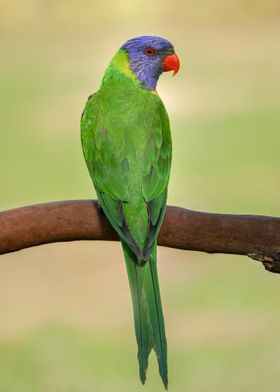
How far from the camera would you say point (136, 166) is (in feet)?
5.61

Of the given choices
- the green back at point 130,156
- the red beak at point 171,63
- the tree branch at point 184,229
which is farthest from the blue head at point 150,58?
the tree branch at point 184,229

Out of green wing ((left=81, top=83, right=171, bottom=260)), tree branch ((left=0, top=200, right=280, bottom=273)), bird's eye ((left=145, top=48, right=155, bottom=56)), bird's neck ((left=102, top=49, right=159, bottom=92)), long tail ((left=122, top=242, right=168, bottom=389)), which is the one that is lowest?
long tail ((left=122, top=242, right=168, bottom=389))

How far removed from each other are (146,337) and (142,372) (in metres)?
0.09

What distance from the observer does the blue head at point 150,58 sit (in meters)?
2.12

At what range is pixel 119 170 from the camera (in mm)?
1700

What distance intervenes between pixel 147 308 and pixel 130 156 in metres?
0.42

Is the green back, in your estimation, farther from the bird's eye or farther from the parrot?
the bird's eye

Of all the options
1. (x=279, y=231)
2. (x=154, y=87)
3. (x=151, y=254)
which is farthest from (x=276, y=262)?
(x=154, y=87)

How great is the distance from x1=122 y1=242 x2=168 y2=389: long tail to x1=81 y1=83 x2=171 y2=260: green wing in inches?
2.3

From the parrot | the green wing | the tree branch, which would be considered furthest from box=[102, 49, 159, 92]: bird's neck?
the tree branch

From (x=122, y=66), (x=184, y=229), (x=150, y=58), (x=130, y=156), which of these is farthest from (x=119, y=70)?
(x=184, y=229)

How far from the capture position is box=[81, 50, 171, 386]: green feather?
61.1 inches

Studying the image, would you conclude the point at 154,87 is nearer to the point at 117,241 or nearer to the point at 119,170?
the point at 119,170

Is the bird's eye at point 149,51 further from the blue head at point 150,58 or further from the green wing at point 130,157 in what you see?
the green wing at point 130,157
